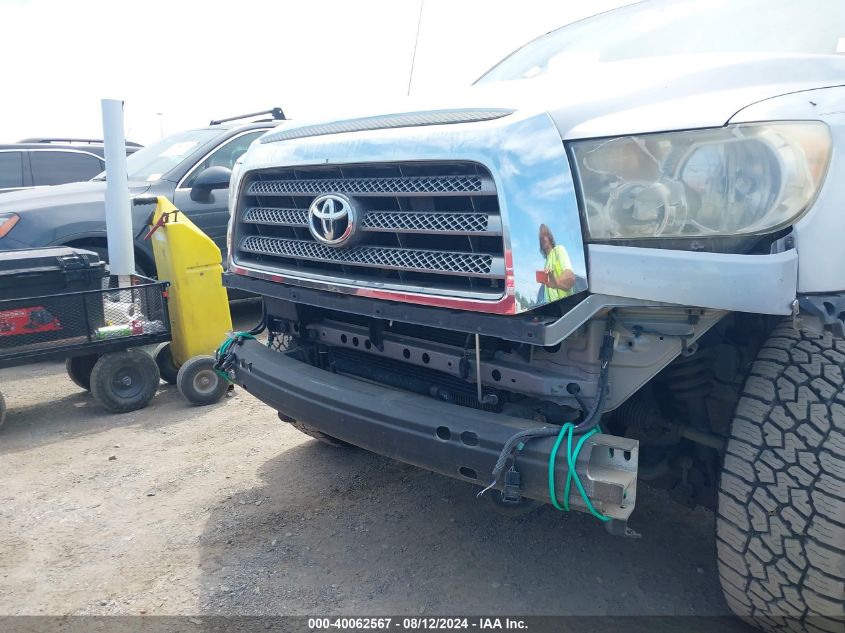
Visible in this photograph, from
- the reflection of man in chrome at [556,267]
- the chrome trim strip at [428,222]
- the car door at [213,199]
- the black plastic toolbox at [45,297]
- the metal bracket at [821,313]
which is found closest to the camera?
the metal bracket at [821,313]

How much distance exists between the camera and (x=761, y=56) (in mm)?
2342

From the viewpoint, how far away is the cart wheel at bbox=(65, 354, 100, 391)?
5250mm

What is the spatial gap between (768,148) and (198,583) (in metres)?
2.48

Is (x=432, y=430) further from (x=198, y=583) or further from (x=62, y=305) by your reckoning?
(x=62, y=305)

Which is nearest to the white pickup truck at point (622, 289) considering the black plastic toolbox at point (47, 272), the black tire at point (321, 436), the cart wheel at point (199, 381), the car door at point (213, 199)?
the black tire at point (321, 436)

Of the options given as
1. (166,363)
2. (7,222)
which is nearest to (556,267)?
(166,363)

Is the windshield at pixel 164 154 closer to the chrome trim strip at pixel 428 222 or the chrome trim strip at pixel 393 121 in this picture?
the chrome trim strip at pixel 393 121

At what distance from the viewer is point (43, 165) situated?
365 inches

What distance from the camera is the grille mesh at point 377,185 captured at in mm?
2293

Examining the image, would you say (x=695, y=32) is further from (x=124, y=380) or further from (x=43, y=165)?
(x=43, y=165)

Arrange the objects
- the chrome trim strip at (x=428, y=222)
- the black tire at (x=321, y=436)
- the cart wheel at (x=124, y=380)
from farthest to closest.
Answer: the cart wheel at (x=124, y=380)
the black tire at (x=321, y=436)
the chrome trim strip at (x=428, y=222)

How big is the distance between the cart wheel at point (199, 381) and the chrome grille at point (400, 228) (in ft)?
6.97

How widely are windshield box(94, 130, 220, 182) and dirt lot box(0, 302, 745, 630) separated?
3.29 metres

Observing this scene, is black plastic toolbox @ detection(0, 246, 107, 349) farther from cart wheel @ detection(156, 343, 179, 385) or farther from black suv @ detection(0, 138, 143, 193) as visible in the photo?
black suv @ detection(0, 138, 143, 193)
